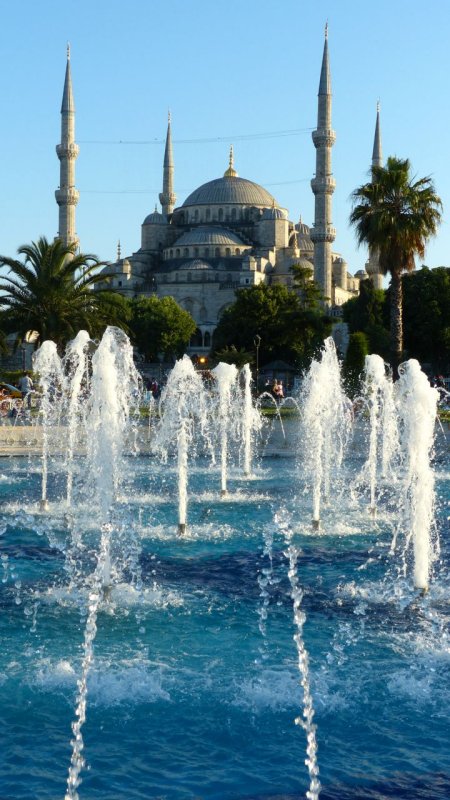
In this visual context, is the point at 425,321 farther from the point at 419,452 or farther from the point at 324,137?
the point at 419,452

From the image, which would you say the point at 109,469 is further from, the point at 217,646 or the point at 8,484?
the point at 8,484

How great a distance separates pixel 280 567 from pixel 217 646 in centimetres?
218

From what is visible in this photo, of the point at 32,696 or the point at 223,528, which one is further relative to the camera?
the point at 223,528

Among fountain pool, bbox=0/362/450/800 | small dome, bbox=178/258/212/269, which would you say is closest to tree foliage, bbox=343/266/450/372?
small dome, bbox=178/258/212/269

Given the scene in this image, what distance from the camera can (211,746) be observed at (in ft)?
15.7

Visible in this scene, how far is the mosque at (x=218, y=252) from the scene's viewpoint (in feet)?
240

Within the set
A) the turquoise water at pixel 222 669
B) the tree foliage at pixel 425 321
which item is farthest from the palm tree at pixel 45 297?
the tree foliage at pixel 425 321

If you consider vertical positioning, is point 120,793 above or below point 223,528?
below

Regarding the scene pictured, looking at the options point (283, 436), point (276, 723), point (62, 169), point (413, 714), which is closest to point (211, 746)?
point (276, 723)

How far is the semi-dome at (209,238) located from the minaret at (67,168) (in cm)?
2303

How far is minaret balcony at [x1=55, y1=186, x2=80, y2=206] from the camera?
57.4 metres

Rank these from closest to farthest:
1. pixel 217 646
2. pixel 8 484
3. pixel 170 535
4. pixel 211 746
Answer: pixel 211 746
pixel 217 646
pixel 170 535
pixel 8 484

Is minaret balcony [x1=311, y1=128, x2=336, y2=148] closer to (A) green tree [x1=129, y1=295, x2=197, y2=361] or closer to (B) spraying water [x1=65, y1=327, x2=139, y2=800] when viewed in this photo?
(A) green tree [x1=129, y1=295, x2=197, y2=361]

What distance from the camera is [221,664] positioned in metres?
5.84
